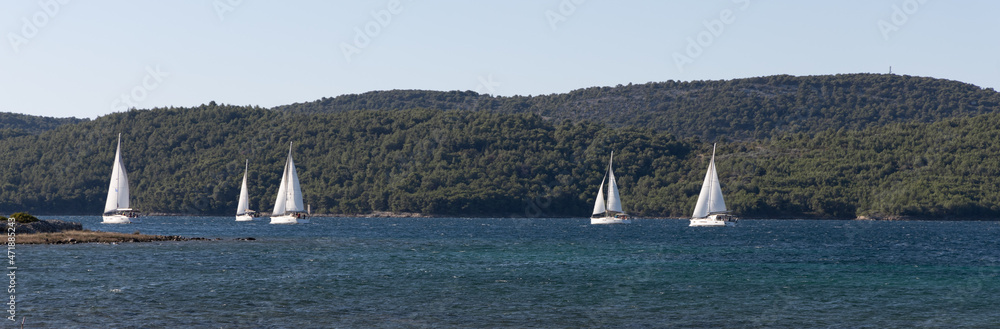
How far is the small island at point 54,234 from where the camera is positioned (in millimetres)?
71075

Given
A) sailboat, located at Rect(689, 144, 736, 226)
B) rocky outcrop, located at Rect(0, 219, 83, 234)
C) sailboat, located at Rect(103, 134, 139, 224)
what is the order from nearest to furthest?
rocky outcrop, located at Rect(0, 219, 83, 234) < sailboat, located at Rect(103, 134, 139, 224) < sailboat, located at Rect(689, 144, 736, 226)

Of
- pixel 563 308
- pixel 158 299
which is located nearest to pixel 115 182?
pixel 158 299

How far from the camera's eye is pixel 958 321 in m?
37.0

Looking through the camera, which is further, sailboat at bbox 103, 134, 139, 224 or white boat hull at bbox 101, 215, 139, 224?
white boat hull at bbox 101, 215, 139, 224

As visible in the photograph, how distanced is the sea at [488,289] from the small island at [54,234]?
3.05 meters

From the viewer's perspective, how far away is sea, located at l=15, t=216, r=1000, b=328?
3594 cm

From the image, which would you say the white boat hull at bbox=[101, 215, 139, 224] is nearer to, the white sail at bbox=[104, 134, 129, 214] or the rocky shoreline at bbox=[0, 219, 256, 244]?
the white sail at bbox=[104, 134, 129, 214]

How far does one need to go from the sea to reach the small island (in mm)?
3046

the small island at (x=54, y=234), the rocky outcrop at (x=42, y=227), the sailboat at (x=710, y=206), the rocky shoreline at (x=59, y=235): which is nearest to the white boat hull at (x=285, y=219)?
the rocky outcrop at (x=42, y=227)

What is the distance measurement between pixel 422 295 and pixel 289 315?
27.8 ft

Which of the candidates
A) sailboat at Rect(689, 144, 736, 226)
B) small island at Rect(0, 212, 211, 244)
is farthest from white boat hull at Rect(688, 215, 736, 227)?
small island at Rect(0, 212, 211, 244)

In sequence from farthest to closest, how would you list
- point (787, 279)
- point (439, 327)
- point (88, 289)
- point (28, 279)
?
point (787, 279) → point (28, 279) → point (88, 289) → point (439, 327)

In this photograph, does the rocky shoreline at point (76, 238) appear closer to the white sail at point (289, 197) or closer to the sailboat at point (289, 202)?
the sailboat at point (289, 202)

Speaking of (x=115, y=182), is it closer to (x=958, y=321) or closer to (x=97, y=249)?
(x=97, y=249)
